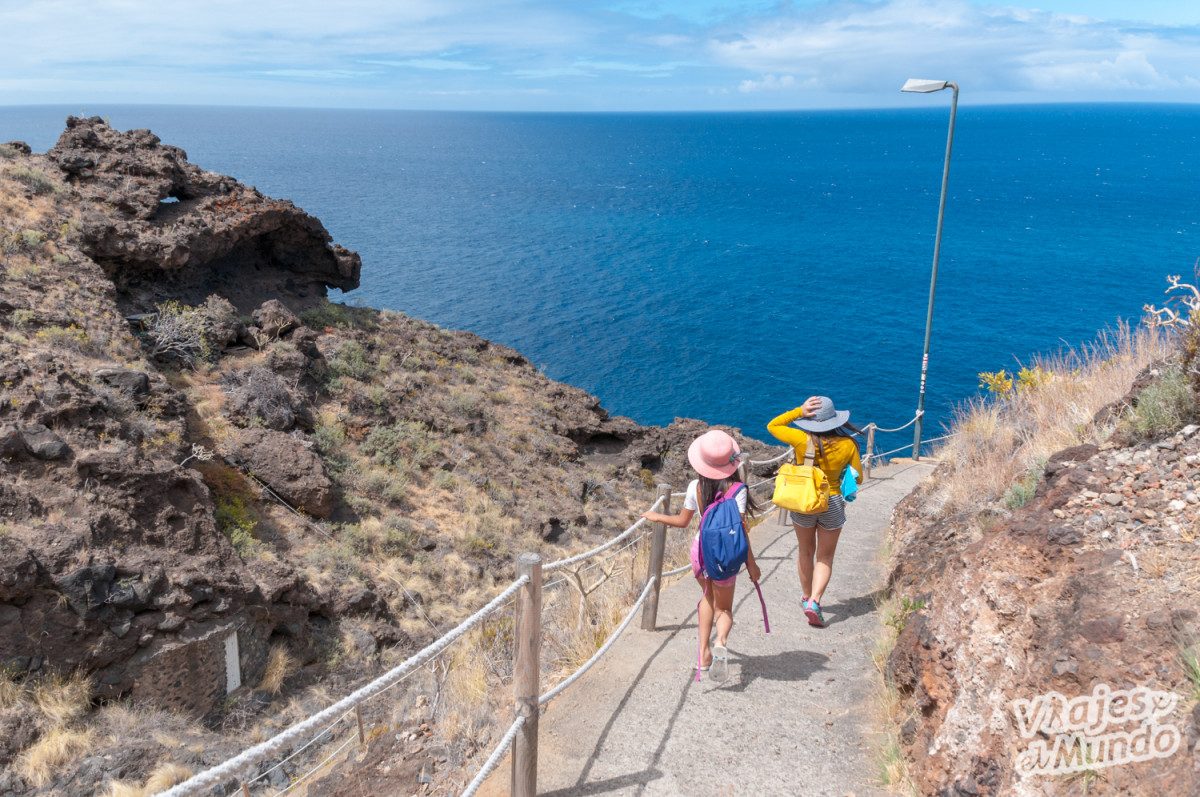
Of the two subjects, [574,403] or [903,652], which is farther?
[574,403]

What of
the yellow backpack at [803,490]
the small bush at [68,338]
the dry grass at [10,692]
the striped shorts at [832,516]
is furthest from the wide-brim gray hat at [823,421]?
the small bush at [68,338]

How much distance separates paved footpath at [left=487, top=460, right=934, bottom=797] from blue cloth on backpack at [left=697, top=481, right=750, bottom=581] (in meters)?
0.99

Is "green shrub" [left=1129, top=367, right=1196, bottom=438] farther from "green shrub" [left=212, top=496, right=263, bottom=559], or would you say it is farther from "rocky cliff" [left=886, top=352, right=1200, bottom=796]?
"green shrub" [left=212, top=496, right=263, bottom=559]

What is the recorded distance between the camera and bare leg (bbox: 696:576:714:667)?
17.6 ft

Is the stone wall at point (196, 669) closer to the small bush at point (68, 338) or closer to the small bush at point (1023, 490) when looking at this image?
the small bush at point (68, 338)

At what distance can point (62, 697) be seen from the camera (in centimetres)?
836

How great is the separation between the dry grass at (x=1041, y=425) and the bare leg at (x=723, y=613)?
2.64 meters

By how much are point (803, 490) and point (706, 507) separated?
1.11 metres

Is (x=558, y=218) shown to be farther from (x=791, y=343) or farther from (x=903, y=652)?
(x=903, y=652)

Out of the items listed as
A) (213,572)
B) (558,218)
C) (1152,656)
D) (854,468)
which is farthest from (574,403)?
(558,218)

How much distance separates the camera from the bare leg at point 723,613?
5.31 meters

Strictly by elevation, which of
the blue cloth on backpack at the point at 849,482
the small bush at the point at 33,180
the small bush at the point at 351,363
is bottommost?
the small bush at the point at 351,363

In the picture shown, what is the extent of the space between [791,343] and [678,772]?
4097 centimetres

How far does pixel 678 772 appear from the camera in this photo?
14.9 ft
